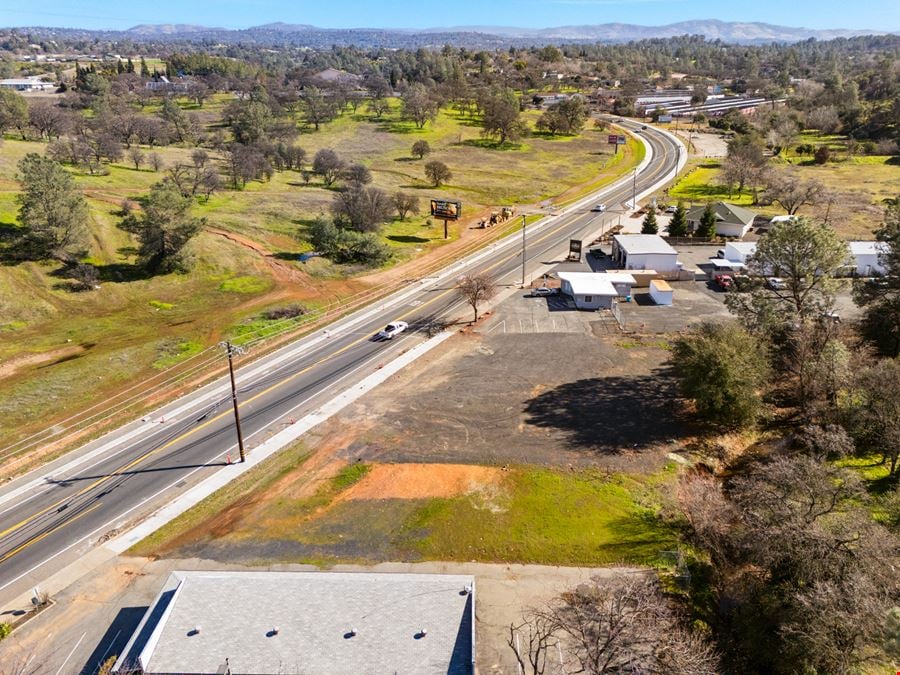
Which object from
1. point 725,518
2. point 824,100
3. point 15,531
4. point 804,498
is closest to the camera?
point 804,498

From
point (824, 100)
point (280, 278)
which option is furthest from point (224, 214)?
point (824, 100)

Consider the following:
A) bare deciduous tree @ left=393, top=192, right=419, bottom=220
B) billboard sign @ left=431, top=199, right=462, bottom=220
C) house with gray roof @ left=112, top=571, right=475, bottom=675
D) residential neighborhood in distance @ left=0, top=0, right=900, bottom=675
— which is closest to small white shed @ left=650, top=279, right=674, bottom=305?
residential neighborhood in distance @ left=0, top=0, right=900, bottom=675

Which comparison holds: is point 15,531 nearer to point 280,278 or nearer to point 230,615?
point 230,615

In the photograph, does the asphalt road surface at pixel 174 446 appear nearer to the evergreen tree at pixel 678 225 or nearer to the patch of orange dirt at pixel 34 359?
the patch of orange dirt at pixel 34 359

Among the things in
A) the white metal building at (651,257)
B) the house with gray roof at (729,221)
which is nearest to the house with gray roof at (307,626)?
the white metal building at (651,257)

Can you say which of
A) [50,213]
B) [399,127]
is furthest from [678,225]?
[399,127]
